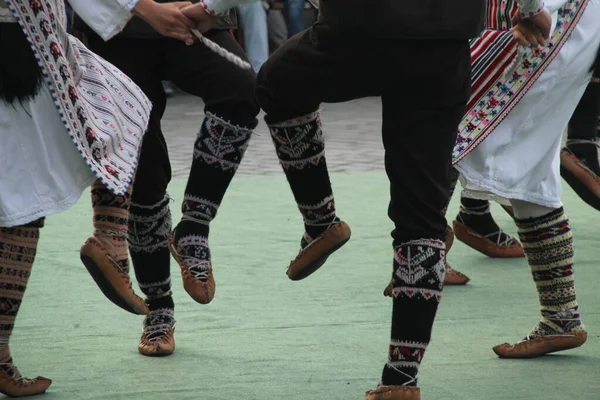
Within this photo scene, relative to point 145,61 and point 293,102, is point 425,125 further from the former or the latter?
point 145,61

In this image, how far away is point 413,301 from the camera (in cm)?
340

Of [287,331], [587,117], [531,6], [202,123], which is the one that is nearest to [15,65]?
[202,123]

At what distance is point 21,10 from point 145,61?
33.0 inches

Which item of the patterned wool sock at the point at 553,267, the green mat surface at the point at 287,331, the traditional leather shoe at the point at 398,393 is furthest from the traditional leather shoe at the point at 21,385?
the patterned wool sock at the point at 553,267

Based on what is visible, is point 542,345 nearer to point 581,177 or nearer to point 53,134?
point 581,177

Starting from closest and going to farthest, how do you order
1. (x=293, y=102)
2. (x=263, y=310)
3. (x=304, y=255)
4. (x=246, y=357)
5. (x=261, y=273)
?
(x=293, y=102)
(x=304, y=255)
(x=246, y=357)
(x=263, y=310)
(x=261, y=273)

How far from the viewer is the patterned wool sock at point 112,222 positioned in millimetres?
3699

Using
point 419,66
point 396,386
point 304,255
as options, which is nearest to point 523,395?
point 396,386

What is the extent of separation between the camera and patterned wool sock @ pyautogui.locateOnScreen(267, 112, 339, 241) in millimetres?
3721

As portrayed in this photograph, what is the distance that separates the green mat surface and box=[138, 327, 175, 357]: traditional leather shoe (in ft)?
0.12

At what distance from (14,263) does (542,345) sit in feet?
5.68

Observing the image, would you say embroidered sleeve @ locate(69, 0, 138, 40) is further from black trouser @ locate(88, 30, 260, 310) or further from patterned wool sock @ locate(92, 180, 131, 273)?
black trouser @ locate(88, 30, 260, 310)

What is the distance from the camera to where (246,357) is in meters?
4.22

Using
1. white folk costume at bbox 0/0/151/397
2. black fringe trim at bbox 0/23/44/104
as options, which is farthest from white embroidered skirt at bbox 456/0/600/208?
black fringe trim at bbox 0/23/44/104
